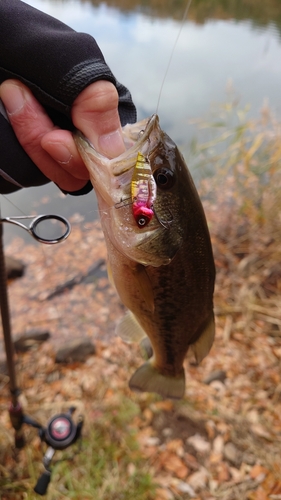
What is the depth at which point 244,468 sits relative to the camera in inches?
106

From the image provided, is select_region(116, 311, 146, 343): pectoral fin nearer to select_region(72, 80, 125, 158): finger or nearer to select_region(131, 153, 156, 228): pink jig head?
select_region(131, 153, 156, 228): pink jig head

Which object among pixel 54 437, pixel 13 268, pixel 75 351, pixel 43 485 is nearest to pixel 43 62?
pixel 54 437

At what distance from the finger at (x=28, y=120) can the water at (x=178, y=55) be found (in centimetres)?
382

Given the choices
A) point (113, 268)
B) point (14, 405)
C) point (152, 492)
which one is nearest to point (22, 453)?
point (14, 405)

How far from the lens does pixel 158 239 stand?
1320 mm

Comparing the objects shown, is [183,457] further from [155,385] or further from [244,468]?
[155,385]

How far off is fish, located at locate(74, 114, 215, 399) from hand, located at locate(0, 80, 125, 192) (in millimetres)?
36

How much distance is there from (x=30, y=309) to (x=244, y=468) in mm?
2523

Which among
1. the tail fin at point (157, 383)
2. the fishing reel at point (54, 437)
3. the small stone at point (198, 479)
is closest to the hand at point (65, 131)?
the tail fin at point (157, 383)

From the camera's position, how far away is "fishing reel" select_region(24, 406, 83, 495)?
2.18m

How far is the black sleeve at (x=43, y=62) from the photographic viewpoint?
1.13 meters

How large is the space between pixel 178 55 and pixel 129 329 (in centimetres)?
Answer: 894

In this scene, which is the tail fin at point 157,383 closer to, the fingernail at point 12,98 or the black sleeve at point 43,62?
the black sleeve at point 43,62

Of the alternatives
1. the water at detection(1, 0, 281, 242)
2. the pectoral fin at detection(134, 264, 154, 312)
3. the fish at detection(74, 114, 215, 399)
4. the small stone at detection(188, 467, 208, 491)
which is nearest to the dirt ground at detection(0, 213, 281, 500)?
the small stone at detection(188, 467, 208, 491)
